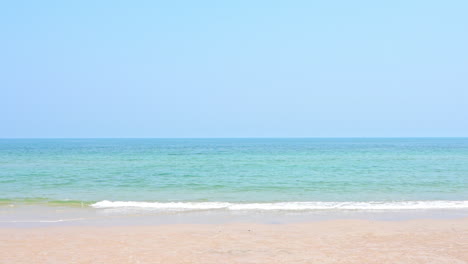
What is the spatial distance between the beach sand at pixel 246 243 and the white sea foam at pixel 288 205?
299 cm

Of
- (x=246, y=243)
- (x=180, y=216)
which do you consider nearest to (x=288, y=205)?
(x=180, y=216)

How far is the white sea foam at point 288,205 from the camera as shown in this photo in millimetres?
15664

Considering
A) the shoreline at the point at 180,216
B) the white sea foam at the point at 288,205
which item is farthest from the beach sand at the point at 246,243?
the white sea foam at the point at 288,205

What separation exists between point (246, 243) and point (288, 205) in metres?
6.50

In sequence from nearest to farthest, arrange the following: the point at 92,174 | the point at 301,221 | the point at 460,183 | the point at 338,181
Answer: the point at 301,221 → the point at 460,183 → the point at 338,181 → the point at 92,174

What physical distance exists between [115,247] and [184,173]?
20833 mm

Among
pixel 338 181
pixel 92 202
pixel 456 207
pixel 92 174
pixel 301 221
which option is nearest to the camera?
pixel 301 221

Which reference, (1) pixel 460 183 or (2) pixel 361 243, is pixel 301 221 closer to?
(2) pixel 361 243

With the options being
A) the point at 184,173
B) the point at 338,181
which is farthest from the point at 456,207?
the point at 184,173

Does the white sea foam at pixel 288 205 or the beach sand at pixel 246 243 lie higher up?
the beach sand at pixel 246 243

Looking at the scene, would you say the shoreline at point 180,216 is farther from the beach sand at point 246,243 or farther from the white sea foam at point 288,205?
the beach sand at point 246,243

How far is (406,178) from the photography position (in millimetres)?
26328

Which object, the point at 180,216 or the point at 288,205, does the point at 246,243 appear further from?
the point at 288,205

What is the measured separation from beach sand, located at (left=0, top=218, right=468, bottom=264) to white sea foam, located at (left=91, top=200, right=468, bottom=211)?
9.80 ft
